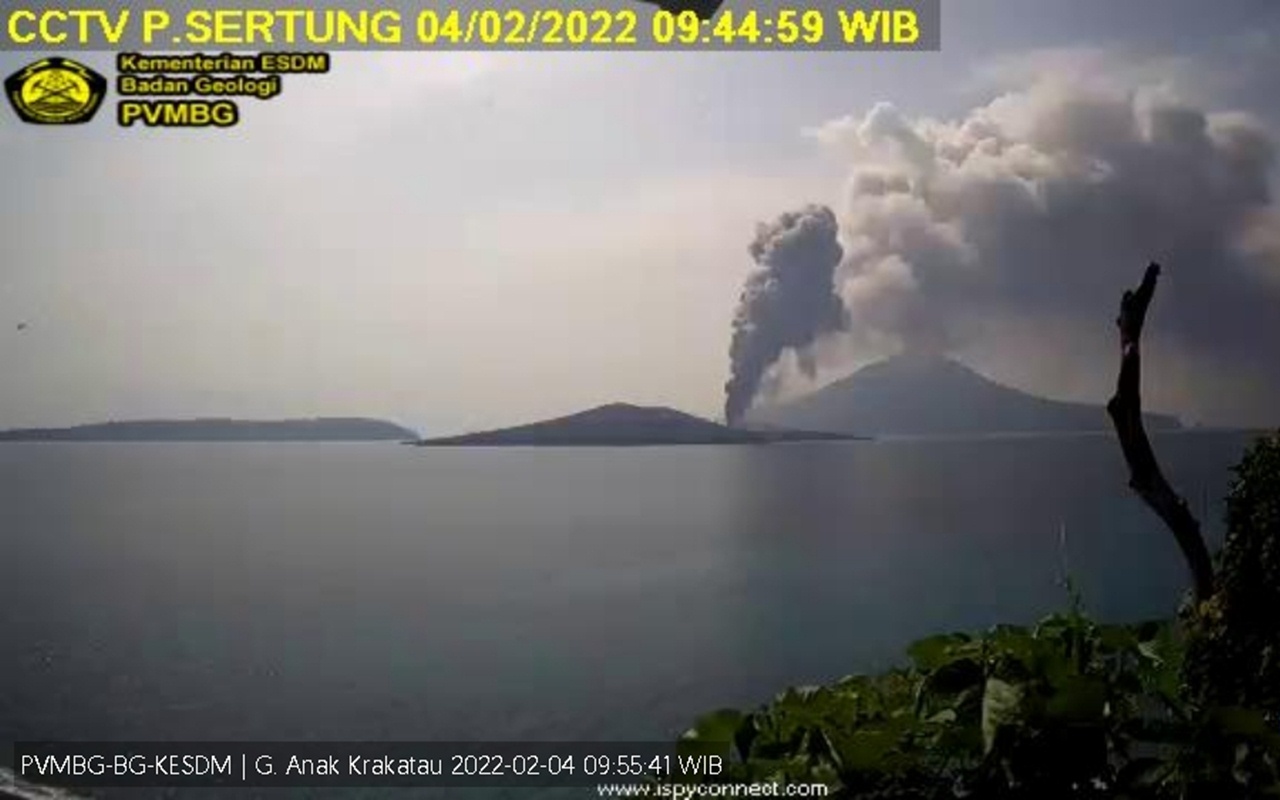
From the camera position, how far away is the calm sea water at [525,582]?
6.16 meters

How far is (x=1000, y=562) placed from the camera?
274 inches

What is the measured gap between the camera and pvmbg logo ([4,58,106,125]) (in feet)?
13.4

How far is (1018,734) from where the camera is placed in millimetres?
661

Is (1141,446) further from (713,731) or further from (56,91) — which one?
(56,91)

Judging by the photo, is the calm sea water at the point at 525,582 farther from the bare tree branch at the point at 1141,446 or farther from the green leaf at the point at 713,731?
the green leaf at the point at 713,731

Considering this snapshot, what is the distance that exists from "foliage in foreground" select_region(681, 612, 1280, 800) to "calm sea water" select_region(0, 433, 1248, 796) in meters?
4.66
